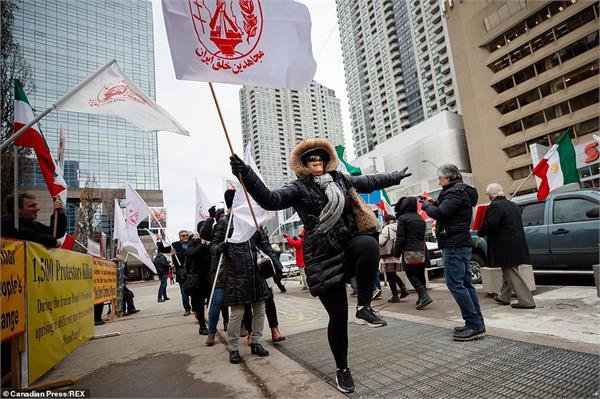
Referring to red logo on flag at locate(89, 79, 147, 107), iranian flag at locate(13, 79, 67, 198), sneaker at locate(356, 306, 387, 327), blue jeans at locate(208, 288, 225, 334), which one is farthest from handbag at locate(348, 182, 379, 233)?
iranian flag at locate(13, 79, 67, 198)

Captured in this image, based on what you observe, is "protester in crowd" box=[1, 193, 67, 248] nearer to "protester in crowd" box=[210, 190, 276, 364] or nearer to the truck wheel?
"protester in crowd" box=[210, 190, 276, 364]

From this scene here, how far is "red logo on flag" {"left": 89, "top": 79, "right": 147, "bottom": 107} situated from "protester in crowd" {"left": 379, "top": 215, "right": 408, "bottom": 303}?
504cm

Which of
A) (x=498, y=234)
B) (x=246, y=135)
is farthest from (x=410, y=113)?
(x=498, y=234)

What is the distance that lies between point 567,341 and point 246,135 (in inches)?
4117

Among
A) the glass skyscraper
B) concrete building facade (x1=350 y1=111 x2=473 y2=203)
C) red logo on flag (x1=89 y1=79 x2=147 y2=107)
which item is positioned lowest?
red logo on flag (x1=89 y1=79 x2=147 y2=107)

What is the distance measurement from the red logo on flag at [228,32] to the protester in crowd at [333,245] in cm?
136

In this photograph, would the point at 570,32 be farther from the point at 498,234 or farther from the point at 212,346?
the point at 212,346

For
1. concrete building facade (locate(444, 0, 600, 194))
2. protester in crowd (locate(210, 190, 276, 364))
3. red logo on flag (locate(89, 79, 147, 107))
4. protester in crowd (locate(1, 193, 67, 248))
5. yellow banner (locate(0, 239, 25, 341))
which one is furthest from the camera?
concrete building facade (locate(444, 0, 600, 194))

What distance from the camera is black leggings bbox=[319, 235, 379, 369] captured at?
2502 mm

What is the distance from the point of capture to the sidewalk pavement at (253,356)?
2900mm

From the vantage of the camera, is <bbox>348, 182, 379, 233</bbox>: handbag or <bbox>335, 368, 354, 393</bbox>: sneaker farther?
<bbox>348, 182, 379, 233</bbox>: handbag

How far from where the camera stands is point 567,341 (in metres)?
3.11

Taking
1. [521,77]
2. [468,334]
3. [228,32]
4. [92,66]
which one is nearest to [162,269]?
[228,32]

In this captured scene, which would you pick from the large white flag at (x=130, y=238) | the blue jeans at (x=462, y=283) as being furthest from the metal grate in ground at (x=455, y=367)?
the large white flag at (x=130, y=238)
